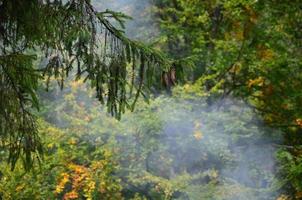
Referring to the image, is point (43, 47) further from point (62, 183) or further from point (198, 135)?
point (198, 135)

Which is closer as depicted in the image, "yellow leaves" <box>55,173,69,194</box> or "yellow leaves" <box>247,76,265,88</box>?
"yellow leaves" <box>55,173,69,194</box>

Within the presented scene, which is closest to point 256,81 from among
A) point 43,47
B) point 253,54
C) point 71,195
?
point 253,54

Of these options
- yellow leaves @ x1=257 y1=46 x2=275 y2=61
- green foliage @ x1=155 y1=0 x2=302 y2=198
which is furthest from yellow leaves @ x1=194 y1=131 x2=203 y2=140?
yellow leaves @ x1=257 y1=46 x2=275 y2=61

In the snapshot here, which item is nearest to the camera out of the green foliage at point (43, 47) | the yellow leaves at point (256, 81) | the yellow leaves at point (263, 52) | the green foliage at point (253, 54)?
the green foliage at point (43, 47)

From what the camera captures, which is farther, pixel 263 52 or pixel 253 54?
pixel 263 52

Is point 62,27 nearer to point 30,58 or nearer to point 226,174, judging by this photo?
point 30,58

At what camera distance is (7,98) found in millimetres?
3434

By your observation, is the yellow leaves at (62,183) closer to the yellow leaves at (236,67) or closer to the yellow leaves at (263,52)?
the yellow leaves at (236,67)

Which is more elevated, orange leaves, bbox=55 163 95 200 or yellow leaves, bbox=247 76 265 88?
yellow leaves, bbox=247 76 265 88

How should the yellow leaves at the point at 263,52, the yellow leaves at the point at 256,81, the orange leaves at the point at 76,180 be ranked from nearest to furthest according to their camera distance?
the orange leaves at the point at 76,180 → the yellow leaves at the point at 256,81 → the yellow leaves at the point at 263,52

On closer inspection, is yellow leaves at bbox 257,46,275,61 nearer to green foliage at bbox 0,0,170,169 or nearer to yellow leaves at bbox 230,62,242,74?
yellow leaves at bbox 230,62,242,74

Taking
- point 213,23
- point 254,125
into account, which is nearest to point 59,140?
point 254,125

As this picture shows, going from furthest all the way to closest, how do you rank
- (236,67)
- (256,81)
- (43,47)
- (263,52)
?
(263,52), (236,67), (256,81), (43,47)

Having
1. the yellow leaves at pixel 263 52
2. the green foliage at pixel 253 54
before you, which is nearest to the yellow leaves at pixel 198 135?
the green foliage at pixel 253 54
